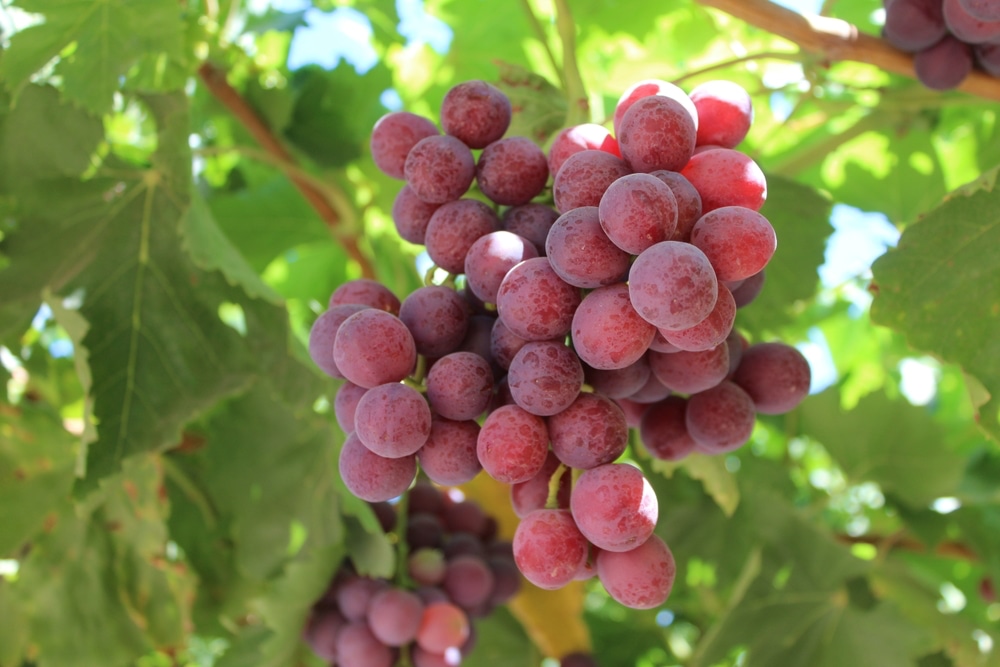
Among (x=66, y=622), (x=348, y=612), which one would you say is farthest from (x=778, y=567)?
(x=66, y=622)

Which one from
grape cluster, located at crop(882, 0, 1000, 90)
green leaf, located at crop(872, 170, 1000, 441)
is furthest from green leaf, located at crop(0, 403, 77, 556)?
grape cluster, located at crop(882, 0, 1000, 90)

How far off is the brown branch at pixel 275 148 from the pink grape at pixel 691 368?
3.45 feet

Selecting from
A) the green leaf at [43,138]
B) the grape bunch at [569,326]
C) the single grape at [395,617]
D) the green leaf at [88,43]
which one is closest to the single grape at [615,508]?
the grape bunch at [569,326]

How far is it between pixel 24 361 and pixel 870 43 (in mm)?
1666

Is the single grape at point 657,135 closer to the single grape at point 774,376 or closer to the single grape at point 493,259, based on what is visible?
the single grape at point 493,259

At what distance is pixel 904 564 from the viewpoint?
6.19 feet

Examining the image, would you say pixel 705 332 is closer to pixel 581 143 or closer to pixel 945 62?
pixel 581 143

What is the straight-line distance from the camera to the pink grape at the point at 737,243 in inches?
24.0

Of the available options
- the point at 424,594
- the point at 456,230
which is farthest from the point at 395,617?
the point at 456,230

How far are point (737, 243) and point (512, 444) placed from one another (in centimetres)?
24

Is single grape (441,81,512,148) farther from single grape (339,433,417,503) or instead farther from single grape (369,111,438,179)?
single grape (339,433,417,503)

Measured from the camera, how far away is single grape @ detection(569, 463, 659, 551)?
2.03ft

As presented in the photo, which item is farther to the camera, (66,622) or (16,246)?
(66,622)

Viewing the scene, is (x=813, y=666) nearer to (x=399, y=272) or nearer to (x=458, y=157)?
(x=399, y=272)
